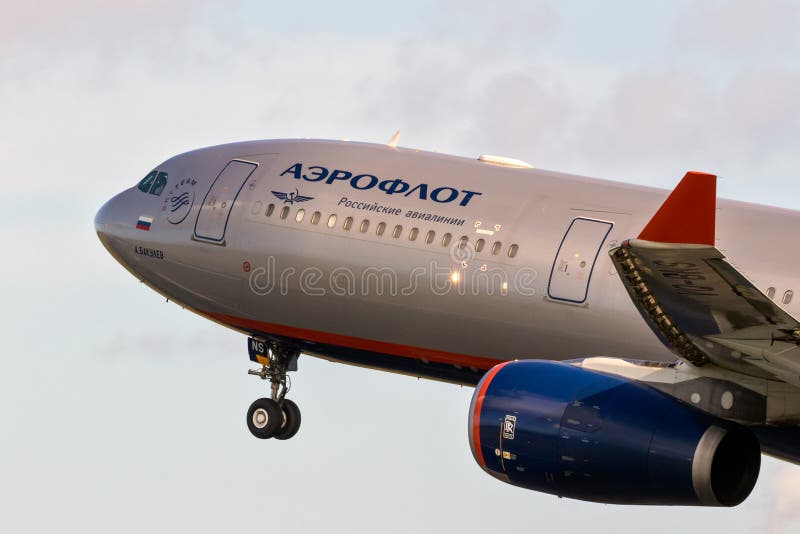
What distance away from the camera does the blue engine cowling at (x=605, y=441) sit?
20.5 m

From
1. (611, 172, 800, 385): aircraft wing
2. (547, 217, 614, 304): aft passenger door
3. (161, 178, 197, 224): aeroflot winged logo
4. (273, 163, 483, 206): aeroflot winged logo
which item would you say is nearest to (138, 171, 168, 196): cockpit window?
(161, 178, 197, 224): aeroflot winged logo

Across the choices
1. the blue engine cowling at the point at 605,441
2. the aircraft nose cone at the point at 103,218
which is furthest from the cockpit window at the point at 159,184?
the blue engine cowling at the point at 605,441

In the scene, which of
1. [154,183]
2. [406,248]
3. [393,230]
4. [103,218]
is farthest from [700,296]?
[103,218]

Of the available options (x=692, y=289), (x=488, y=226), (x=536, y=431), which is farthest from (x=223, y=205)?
(x=692, y=289)

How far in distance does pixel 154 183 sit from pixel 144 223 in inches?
37.3

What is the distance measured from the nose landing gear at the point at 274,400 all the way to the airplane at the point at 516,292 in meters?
0.04

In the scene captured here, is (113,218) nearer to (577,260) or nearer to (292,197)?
(292,197)

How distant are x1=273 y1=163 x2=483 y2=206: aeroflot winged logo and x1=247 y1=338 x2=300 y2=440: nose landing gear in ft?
10.0

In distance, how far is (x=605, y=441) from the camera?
818 inches

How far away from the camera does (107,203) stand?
1241 inches

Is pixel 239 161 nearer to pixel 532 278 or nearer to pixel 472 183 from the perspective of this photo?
pixel 472 183

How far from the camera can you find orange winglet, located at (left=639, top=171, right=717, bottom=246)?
16750 mm

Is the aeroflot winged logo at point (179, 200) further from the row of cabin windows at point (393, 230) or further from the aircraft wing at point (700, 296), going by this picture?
the aircraft wing at point (700, 296)

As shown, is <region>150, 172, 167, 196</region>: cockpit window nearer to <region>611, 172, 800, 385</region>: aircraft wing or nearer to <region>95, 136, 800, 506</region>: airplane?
<region>95, 136, 800, 506</region>: airplane
